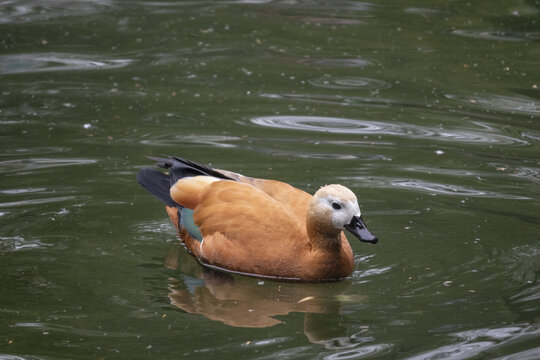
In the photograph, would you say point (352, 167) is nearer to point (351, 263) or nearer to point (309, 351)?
point (351, 263)

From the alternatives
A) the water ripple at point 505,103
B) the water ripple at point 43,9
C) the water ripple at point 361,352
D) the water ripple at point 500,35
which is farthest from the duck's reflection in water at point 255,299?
the water ripple at point 43,9

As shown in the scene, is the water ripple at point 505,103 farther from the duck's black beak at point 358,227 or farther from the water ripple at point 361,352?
the water ripple at point 361,352

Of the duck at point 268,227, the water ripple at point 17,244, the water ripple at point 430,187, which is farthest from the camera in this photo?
the water ripple at point 430,187

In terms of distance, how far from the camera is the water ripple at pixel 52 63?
1059 centimetres

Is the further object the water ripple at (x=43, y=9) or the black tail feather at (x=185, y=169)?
the water ripple at (x=43, y=9)

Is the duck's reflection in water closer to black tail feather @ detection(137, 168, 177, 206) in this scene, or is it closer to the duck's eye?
the duck's eye

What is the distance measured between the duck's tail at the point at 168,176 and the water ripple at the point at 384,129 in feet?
7.14

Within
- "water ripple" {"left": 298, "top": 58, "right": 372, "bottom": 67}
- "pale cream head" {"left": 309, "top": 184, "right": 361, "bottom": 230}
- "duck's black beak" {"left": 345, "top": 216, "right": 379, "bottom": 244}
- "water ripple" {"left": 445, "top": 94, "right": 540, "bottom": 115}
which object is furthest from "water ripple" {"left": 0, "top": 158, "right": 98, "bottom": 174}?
"water ripple" {"left": 445, "top": 94, "right": 540, "bottom": 115}

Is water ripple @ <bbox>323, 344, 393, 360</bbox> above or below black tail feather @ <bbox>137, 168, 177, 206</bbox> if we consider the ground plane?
below

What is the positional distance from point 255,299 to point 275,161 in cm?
243

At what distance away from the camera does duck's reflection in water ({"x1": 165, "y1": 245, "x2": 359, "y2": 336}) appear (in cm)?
528

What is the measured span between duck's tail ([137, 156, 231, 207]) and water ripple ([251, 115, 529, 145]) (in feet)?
7.14

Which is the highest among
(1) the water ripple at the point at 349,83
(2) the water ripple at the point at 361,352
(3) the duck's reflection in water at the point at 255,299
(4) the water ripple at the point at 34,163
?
(1) the water ripple at the point at 349,83

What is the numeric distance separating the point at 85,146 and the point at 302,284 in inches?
125
